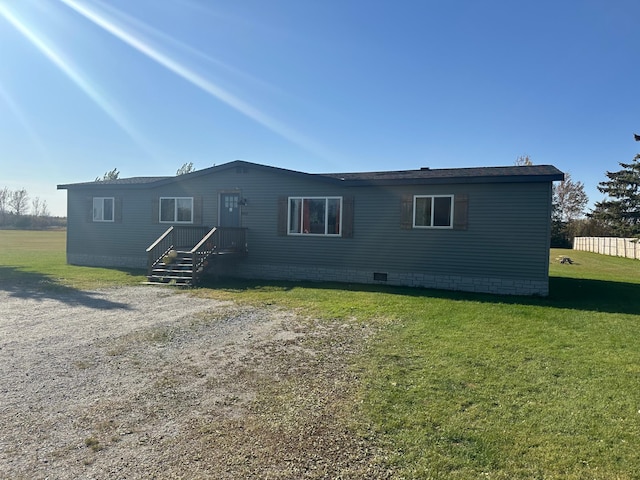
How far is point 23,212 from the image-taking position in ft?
227

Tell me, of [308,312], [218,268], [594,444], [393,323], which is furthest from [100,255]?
[594,444]

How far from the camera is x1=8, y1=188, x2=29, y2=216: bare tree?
67562mm

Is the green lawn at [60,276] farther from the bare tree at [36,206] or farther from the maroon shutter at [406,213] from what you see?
the bare tree at [36,206]

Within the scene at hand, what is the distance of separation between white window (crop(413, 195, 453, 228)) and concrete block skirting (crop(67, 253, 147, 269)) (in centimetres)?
995

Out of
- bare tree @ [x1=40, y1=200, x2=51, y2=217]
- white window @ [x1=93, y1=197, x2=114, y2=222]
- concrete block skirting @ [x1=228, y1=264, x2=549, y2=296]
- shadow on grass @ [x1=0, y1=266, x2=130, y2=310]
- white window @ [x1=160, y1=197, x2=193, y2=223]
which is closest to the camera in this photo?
shadow on grass @ [x1=0, y1=266, x2=130, y2=310]

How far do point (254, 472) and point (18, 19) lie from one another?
1108 cm

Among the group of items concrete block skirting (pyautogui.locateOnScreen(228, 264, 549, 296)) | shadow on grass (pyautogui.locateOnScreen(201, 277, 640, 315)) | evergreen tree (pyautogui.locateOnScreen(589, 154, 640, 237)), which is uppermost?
evergreen tree (pyautogui.locateOnScreen(589, 154, 640, 237))

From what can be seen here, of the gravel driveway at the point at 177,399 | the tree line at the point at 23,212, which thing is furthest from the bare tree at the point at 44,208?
the gravel driveway at the point at 177,399

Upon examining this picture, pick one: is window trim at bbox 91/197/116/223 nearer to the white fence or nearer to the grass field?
the grass field

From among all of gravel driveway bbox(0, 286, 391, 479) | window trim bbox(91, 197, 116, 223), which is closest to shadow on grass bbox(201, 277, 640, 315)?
gravel driveway bbox(0, 286, 391, 479)

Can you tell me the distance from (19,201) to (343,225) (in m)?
77.0

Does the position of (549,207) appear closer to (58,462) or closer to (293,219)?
(293,219)

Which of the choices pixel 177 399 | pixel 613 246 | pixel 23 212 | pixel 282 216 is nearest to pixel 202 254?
pixel 282 216

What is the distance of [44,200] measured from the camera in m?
73.8
